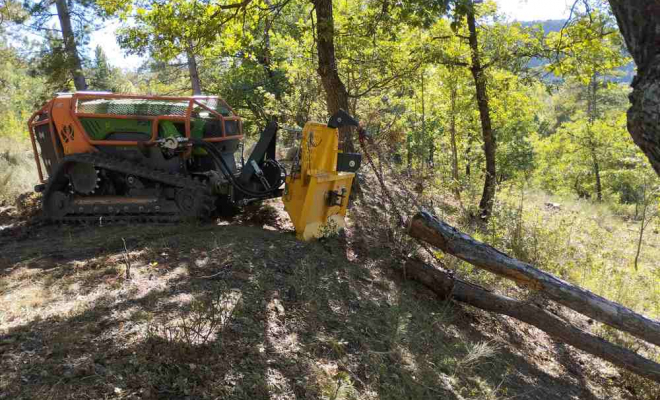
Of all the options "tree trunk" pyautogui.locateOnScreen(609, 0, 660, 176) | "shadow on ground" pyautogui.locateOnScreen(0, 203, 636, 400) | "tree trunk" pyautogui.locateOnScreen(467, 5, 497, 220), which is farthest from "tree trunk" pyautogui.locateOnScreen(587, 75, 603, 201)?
"tree trunk" pyautogui.locateOnScreen(609, 0, 660, 176)

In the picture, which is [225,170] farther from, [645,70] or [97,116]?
[645,70]

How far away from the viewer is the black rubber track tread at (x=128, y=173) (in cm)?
604

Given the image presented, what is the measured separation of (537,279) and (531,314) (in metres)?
0.43

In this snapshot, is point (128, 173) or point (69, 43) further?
point (69, 43)

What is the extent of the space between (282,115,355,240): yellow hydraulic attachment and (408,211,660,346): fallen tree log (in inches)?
40.8

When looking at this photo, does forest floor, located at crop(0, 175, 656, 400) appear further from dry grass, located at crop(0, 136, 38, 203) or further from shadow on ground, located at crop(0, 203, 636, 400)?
dry grass, located at crop(0, 136, 38, 203)

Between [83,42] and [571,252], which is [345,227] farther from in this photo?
[83,42]

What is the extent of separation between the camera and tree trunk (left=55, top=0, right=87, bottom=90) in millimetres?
13531

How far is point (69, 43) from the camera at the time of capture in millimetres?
13555

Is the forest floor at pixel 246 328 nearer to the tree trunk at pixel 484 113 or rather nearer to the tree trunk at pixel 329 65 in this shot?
the tree trunk at pixel 329 65

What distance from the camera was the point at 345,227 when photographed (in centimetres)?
627

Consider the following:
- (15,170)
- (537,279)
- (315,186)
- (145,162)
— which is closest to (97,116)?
(145,162)

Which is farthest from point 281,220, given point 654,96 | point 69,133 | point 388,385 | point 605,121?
point 605,121

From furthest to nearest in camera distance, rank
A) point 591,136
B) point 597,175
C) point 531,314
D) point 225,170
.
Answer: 1. point 597,175
2. point 591,136
3. point 225,170
4. point 531,314
